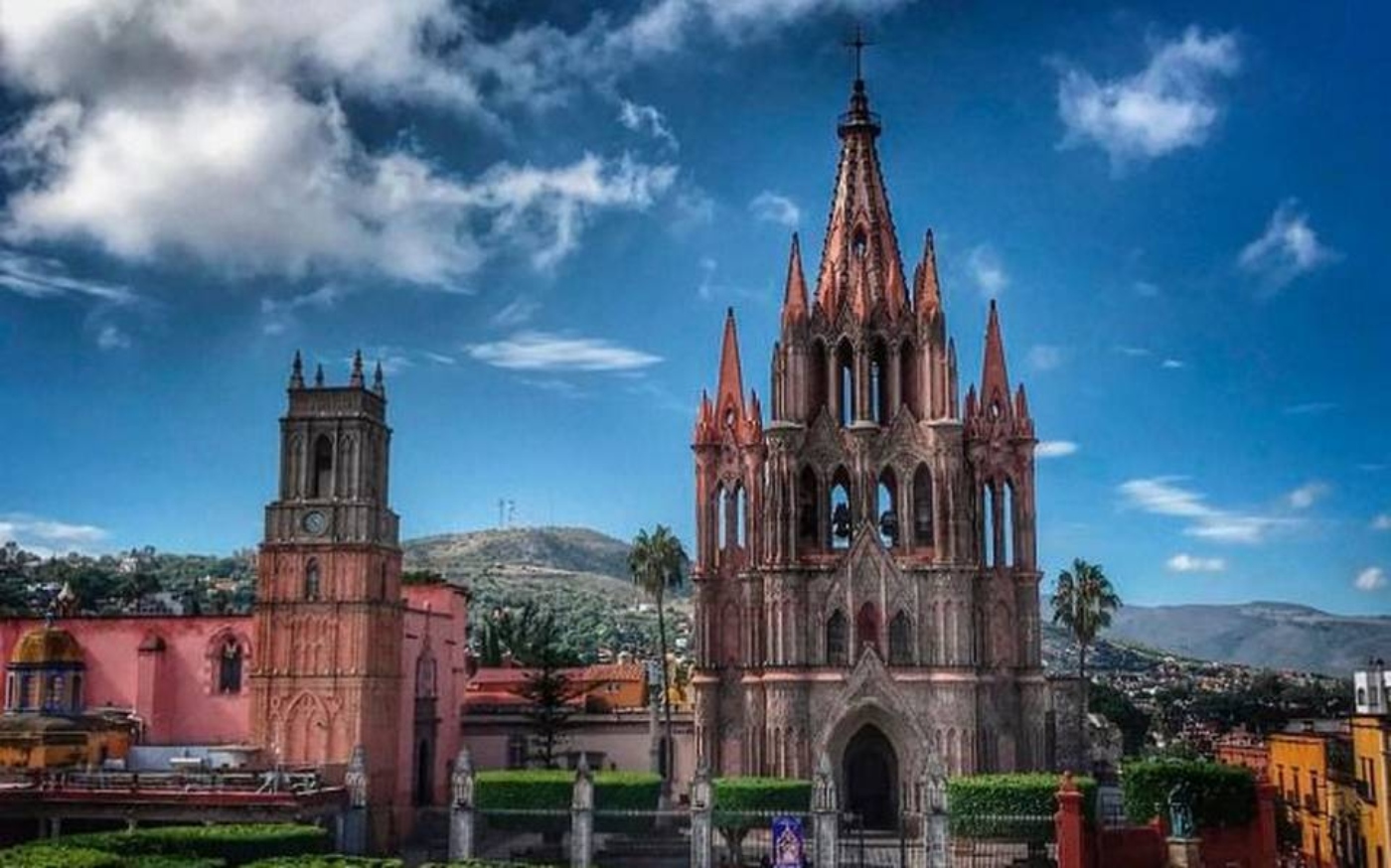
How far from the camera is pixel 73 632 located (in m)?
61.5

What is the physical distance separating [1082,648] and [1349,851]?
2620 cm

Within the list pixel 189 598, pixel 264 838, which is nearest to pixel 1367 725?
pixel 264 838

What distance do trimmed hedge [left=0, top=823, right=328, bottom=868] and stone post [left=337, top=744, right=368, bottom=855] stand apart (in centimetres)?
412

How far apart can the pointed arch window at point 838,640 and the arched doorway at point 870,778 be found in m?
2.72

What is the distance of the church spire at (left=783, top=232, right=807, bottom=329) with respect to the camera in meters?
62.6

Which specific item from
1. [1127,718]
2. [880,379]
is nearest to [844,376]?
[880,379]

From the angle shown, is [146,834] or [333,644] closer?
[146,834]

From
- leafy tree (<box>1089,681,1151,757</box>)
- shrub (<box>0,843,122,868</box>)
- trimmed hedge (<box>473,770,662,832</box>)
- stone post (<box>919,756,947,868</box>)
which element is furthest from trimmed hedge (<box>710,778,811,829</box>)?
leafy tree (<box>1089,681,1151,757</box>)

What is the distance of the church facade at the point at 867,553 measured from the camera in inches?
2304

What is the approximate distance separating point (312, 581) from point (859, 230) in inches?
1033

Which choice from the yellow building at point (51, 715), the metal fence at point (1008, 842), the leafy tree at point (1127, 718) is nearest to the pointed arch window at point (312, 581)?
the yellow building at point (51, 715)

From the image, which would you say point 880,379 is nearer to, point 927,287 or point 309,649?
point 927,287

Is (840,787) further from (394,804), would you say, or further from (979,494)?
(394,804)

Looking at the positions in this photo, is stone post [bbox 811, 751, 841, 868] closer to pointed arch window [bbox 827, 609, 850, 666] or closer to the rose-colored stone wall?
pointed arch window [bbox 827, 609, 850, 666]
